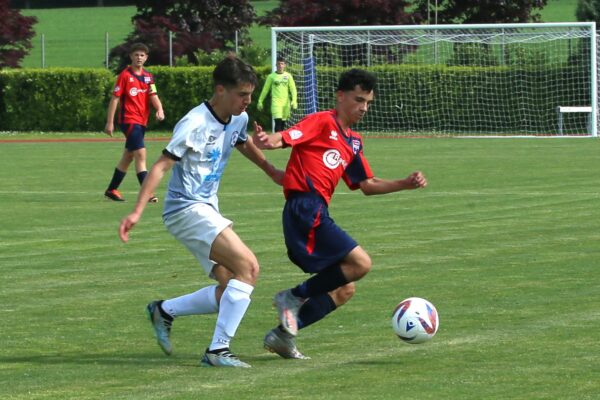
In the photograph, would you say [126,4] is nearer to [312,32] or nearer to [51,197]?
[312,32]

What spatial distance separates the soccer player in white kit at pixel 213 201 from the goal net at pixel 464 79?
28.2m

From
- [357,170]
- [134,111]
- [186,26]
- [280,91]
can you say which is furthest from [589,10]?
[357,170]

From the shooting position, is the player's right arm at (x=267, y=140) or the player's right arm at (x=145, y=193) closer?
the player's right arm at (x=145, y=193)

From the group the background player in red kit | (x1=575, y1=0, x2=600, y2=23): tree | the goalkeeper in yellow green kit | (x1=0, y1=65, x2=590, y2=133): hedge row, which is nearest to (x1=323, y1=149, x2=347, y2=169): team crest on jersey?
the background player in red kit

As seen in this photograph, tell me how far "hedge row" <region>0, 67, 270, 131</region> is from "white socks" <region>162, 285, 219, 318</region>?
31837mm

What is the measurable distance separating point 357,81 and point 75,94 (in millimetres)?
33033

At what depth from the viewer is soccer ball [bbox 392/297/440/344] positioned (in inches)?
320

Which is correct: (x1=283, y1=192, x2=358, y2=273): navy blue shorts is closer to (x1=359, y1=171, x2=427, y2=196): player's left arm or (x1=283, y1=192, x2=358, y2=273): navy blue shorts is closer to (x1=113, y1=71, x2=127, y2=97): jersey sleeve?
(x1=359, y1=171, x2=427, y2=196): player's left arm

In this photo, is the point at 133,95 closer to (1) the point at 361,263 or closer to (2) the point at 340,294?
(2) the point at 340,294

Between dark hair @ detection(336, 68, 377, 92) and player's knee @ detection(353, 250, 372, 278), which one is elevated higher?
dark hair @ detection(336, 68, 377, 92)

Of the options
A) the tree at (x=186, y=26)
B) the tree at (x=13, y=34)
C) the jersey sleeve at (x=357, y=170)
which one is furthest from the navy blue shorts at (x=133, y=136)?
the tree at (x=13, y=34)

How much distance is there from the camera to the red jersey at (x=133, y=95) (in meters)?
19.1

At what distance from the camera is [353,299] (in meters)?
10.2

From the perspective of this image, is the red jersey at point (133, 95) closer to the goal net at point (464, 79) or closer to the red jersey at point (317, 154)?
the red jersey at point (317, 154)
